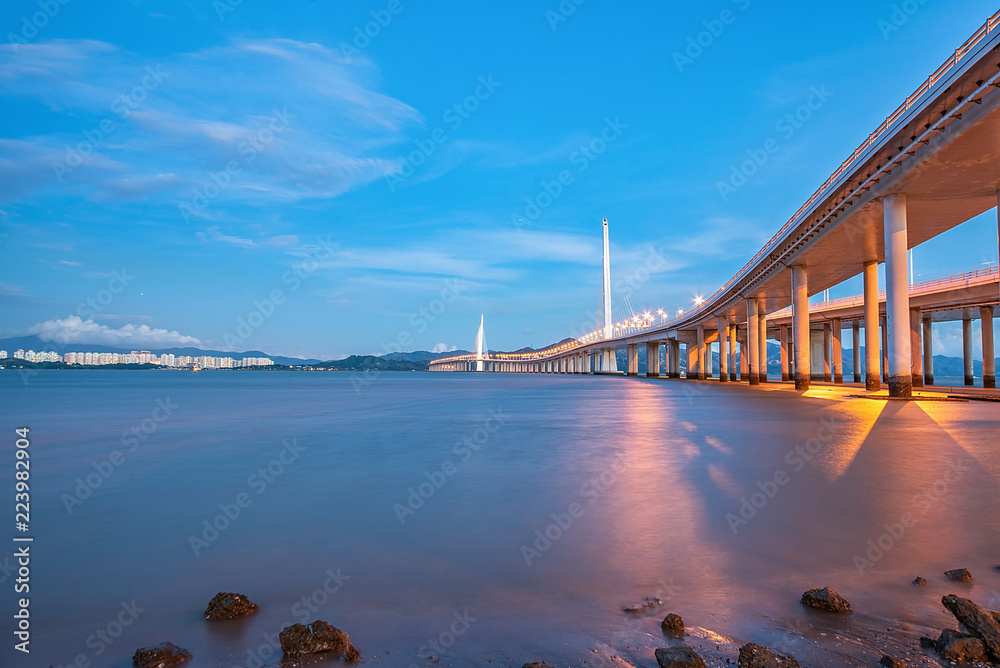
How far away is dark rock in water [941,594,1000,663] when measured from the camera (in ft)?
12.9

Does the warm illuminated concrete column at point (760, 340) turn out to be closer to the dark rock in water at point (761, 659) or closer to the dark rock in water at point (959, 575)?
the dark rock in water at point (959, 575)

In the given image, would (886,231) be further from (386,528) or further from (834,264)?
(386,528)

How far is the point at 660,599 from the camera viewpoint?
5.03 m

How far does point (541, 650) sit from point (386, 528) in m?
4.10

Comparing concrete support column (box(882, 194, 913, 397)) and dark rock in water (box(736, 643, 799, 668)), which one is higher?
concrete support column (box(882, 194, 913, 397))

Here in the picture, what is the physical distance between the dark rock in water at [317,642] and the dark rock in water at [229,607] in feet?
2.71

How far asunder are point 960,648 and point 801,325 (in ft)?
168

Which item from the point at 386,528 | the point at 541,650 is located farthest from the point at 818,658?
the point at 386,528
